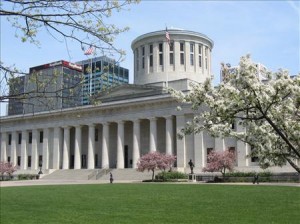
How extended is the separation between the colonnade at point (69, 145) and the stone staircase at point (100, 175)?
253 centimetres

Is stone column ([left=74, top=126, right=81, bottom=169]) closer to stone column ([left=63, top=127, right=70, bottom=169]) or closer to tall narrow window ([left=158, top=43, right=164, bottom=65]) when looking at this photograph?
stone column ([left=63, top=127, right=70, bottom=169])

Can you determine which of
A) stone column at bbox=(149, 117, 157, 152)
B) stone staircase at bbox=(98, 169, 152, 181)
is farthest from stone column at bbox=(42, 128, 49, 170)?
stone column at bbox=(149, 117, 157, 152)

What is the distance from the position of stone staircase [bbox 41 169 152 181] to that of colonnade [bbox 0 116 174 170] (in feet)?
8.31

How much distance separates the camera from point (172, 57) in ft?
263

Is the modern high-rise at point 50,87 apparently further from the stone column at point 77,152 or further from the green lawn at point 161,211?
the stone column at point 77,152

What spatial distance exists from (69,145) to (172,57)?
86.5 feet

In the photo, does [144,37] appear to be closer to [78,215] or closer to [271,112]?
[78,215]

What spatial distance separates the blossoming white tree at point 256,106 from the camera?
31.2 ft

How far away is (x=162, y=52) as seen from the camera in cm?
8069

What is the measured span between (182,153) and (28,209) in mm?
45309

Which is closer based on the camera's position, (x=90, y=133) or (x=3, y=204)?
(x=3, y=204)

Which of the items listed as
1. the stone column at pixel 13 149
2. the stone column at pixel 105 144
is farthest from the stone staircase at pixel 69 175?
the stone column at pixel 13 149

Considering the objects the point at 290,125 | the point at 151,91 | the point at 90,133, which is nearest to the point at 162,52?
the point at 151,91

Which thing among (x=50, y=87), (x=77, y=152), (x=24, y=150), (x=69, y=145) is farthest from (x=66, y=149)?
(x=50, y=87)
